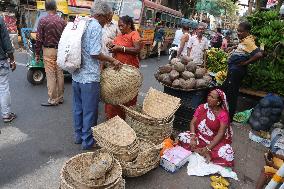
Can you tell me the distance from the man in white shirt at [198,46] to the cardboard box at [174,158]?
12.0 feet

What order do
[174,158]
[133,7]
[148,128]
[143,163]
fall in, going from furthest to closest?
[133,7] → [148,128] → [174,158] → [143,163]

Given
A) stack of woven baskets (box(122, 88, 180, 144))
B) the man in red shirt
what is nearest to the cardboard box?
stack of woven baskets (box(122, 88, 180, 144))

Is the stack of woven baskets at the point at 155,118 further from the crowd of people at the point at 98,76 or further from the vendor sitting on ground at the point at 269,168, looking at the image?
the vendor sitting on ground at the point at 269,168

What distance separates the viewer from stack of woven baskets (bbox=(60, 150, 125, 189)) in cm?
301

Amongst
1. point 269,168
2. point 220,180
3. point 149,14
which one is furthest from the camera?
point 149,14

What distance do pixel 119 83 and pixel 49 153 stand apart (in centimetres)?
139

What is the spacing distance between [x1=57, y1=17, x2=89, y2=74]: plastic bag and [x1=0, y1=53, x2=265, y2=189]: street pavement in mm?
A: 1310

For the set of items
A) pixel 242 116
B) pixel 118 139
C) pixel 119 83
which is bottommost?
pixel 242 116

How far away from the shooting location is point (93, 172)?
3.13m

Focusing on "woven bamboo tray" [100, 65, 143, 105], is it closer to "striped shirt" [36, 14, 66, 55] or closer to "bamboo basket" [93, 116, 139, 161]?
"bamboo basket" [93, 116, 139, 161]

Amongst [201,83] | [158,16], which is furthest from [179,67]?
[158,16]

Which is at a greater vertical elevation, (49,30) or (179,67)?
(49,30)

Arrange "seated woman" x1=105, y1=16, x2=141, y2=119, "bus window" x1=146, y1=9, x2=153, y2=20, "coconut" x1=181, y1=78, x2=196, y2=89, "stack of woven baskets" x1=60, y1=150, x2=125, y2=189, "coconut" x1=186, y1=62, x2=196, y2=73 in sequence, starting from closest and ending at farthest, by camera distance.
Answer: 1. "stack of woven baskets" x1=60, y1=150, x2=125, y2=189
2. "seated woman" x1=105, y1=16, x2=141, y2=119
3. "coconut" x1=181, y1=78, x2=196, y2=89
4. "coconut" x1=186, y1=62, x2=196, y2=73
5. "bus window" x1=146, y1=9, x2=153, y2=20

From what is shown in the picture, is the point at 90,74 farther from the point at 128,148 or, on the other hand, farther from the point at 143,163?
the point at 143,163
